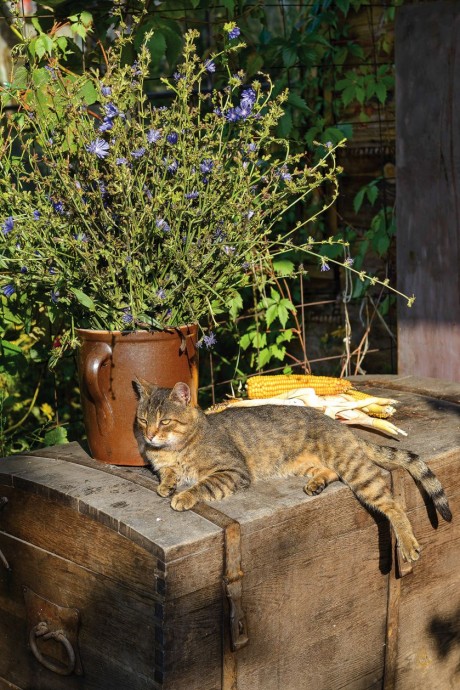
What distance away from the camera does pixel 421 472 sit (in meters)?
2.77

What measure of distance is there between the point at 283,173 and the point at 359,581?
53.5 inches

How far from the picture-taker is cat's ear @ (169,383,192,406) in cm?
259

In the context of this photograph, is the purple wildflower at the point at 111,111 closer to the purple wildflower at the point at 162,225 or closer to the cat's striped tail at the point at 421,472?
the purple wildflower at the point at 162,225

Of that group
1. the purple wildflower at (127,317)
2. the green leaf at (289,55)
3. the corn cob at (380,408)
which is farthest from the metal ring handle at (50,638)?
the green leaf at (289,55)

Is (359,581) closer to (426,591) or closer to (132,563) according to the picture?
(426,591)

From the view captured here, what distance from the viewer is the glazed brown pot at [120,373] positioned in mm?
2639

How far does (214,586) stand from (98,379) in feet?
2.39

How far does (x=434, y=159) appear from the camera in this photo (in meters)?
3.82

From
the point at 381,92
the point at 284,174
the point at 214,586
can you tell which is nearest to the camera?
the point at 214,586

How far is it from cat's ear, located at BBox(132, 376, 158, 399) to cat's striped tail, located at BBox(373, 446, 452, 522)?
2.51 ft

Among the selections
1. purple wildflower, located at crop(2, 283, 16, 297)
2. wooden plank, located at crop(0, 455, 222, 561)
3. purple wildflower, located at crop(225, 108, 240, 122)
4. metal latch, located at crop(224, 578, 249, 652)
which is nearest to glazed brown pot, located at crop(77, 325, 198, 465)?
wooden plank, located at crop(0, 455, 222, 561)

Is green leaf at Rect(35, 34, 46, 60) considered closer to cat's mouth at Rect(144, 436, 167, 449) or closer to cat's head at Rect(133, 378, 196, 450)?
cat's head at Rect(133, 378, 196, 450)

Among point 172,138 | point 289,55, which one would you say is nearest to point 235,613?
point 172,138

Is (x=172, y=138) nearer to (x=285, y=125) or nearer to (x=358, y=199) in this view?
(x=285, y=125)
